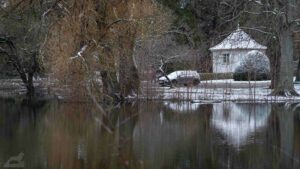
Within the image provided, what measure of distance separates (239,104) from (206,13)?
24.0 m

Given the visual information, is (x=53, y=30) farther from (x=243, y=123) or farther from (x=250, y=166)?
(x=250, y=166)

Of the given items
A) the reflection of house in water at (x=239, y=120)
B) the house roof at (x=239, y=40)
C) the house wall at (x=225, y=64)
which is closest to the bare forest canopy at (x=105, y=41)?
the house roof at (x=239, y=40)

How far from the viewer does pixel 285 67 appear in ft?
105

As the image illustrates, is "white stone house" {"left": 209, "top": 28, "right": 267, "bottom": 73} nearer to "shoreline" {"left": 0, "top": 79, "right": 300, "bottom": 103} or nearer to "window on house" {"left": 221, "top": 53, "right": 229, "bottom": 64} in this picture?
"window on house" {"left": 221, "top": 53, "right": 229, "bottom": 64}

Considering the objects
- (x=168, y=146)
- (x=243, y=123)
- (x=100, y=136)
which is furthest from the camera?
(x=243, y=123)

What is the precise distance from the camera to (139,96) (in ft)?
98.8

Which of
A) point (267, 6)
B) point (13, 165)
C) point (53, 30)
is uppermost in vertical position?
point (267, 6)

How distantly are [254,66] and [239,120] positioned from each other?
56.5 feet

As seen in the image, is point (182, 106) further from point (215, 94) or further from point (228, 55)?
point (228, 55)

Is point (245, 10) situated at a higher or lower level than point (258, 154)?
higher

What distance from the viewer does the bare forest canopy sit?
21.9 metres

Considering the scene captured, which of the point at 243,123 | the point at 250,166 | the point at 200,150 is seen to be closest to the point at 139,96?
the point at 243,123

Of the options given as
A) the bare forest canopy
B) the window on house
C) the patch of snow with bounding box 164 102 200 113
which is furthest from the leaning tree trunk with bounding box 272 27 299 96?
the window on house

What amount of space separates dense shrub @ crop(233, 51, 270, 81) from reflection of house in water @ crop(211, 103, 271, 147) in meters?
10.5
